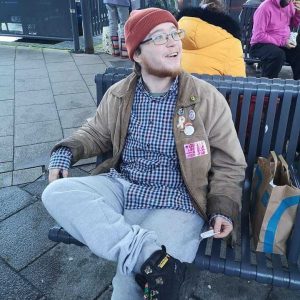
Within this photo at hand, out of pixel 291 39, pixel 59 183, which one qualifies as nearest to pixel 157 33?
pixel 59 183

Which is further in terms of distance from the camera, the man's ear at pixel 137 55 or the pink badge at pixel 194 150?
the man's ear at pixel 137 55

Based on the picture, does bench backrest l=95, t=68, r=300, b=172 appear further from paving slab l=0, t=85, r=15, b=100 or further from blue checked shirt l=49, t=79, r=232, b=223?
paving slab l=0, t=85, r=15, b=100

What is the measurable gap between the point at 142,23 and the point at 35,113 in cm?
305

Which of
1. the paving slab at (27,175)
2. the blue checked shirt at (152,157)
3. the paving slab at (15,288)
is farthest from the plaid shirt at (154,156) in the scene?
the paving slab at (27,175)

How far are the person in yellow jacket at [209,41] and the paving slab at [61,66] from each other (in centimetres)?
426

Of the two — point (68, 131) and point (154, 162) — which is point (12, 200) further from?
point (154, 162)

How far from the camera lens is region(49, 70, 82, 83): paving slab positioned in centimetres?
605

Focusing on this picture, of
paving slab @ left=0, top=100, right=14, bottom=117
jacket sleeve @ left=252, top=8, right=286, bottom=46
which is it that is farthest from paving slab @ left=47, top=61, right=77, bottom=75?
jacket sleeve @ left=252, top=8, right=286, bottom=46

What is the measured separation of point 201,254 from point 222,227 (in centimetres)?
17

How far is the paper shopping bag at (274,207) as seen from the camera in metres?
1.75

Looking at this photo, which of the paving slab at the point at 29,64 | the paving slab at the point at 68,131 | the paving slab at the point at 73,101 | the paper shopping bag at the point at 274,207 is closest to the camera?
the paper shopping bag at the point at 274,207

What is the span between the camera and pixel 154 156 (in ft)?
6.91

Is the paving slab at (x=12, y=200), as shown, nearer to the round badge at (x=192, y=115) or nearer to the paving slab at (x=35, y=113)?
the paving slab at (x=35, y=113)

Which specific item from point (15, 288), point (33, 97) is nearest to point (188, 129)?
point (15, 288)
